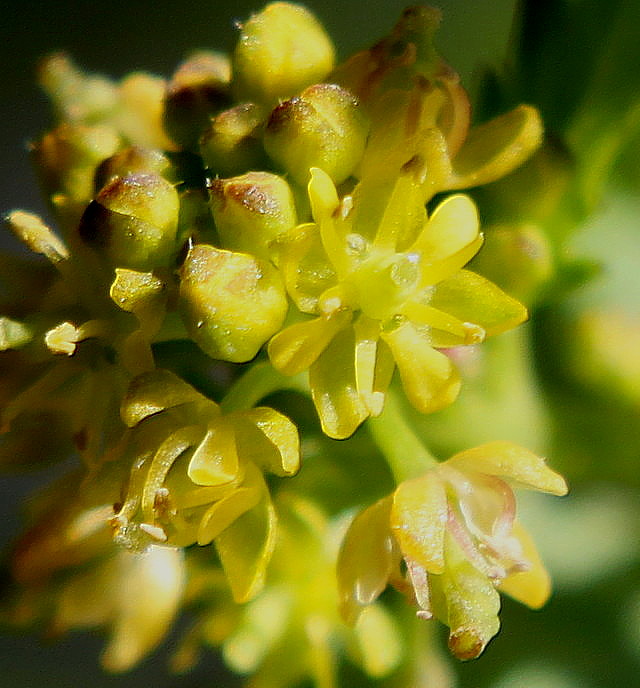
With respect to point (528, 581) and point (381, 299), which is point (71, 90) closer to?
point (381, 299)

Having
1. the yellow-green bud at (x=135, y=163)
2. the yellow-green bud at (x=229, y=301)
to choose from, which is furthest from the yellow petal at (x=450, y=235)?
the yellow-green bud at (x=135, y=163)

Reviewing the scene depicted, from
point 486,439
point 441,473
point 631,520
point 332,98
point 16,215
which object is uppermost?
point 332,98

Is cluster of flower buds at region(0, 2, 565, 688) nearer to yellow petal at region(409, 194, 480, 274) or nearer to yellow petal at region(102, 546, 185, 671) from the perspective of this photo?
yellow petal at region(409, 194, 480, 274)

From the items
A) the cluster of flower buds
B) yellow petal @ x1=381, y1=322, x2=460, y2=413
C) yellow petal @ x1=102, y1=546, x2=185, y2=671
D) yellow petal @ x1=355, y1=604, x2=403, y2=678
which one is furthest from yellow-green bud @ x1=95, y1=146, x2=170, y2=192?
yellow petal @ x1=355, y1=604, x2=403, y2=678

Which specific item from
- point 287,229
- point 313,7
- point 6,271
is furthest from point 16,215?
point 313,7

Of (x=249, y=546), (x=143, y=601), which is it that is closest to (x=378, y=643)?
(x=143, y=601)

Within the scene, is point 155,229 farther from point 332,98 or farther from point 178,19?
point 178,19

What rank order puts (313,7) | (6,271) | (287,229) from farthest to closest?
(313,7)
(6,271)
(287,229)
